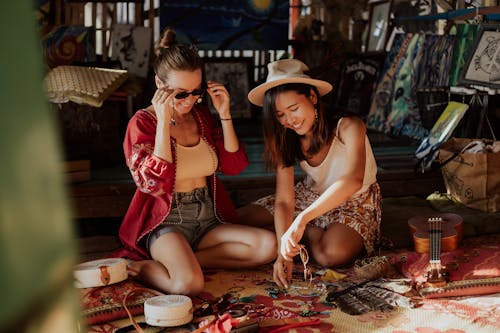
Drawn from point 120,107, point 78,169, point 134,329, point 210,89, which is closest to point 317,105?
point 210,89

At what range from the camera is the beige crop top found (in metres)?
3.39

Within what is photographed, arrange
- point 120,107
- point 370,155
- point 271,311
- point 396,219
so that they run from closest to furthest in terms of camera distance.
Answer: point 271,311 → point 370,155 → point 396,219 → point 120,107

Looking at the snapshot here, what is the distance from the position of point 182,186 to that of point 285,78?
28.8 inches

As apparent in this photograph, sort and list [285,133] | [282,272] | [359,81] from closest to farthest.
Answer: [282,272] → [285,133] → [359,81]

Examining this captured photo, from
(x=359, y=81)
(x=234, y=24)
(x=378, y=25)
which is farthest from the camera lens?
(x=234, y=24)

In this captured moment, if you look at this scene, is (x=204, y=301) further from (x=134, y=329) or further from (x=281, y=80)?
(x=281, y=80)

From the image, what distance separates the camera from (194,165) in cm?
343

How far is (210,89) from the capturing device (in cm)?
345

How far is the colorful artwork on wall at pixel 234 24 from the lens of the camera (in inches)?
346

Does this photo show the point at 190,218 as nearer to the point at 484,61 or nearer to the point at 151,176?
the point at 151,176

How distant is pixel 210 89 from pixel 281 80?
0.35 metres

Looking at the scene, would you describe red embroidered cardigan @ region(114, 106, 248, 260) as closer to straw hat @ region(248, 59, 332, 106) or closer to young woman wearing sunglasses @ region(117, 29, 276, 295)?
young woman wearing sunglasses @ region(117, 29, 276, 295)

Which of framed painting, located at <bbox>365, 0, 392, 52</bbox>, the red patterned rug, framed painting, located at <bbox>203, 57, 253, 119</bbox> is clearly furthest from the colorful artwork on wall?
the red patterned rug

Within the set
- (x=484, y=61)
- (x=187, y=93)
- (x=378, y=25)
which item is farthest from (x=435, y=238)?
(x=378, y=25)
